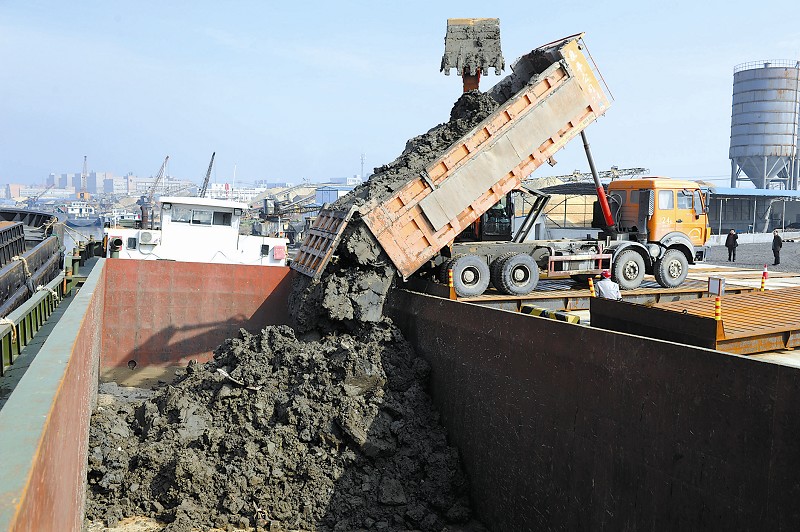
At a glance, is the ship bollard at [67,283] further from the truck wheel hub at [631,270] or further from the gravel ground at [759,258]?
the gravel ground at [759,258]

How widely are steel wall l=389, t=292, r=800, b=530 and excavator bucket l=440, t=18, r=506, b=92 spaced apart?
516 centimetres

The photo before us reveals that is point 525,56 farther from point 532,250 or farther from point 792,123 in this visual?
point 792,123

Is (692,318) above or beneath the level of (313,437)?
above

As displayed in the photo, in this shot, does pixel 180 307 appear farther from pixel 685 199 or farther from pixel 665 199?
pixel 685 199

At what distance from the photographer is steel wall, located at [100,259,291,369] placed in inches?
550

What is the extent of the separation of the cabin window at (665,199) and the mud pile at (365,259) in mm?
4039

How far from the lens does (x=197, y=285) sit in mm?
14273

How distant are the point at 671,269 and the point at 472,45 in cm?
594

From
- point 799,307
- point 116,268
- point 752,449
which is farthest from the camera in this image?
point 116,268

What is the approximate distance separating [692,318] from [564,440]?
1.95 meters

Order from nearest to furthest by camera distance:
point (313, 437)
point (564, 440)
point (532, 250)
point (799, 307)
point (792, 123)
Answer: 1. point (564, 440)
2. point (799, 307)
3. point (313, 437)
4. point (532, 250)
5. point (792, 123)

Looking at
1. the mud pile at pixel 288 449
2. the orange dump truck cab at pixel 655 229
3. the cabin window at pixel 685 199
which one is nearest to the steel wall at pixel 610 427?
the mud pile at pixel 288 449

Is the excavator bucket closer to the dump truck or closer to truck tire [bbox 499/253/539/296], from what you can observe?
the dump truck

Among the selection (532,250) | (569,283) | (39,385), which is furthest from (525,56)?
(39,385)
